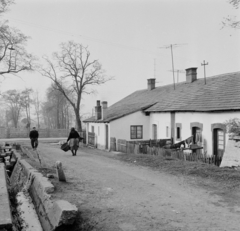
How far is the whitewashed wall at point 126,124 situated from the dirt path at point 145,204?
12761 mm

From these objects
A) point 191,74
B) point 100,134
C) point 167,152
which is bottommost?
point 167,152

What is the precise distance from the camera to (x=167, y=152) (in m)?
14.6

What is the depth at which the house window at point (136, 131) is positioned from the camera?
22875mm

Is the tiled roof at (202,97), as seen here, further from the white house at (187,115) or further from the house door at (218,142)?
the house door at (218,142)

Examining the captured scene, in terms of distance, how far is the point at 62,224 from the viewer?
550cm

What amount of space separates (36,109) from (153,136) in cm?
5290

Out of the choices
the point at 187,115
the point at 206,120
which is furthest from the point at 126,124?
the point at 206,120

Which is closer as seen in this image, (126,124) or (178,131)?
(178,131)

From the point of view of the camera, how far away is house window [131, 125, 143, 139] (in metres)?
22.9

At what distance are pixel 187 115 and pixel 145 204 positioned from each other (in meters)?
12.3

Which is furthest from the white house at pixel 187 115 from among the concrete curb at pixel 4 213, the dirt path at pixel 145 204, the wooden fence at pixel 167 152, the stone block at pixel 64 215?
the concrete curb at pixel 4 213

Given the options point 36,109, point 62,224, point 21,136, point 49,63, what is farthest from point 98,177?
point 36,109

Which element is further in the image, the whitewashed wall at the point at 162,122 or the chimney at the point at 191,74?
the chimney at the point at 191,74

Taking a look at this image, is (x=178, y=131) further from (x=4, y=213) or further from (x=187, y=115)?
(x=4, y=213)
